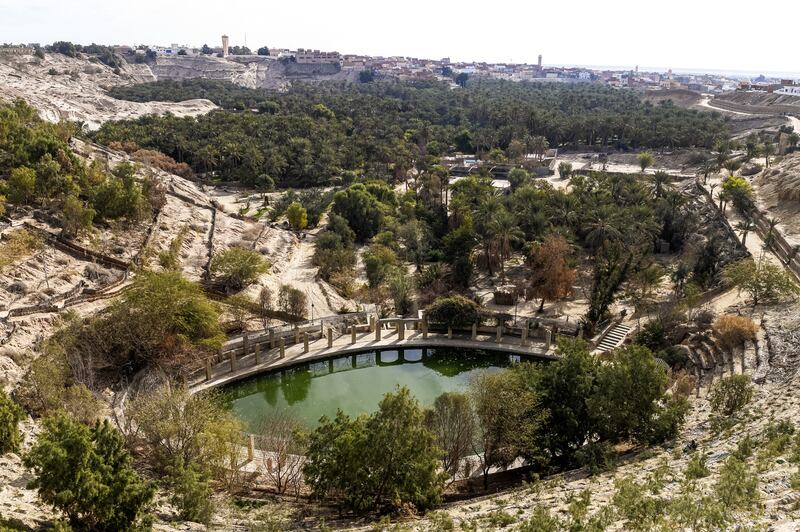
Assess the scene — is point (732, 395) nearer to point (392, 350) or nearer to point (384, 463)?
point (384, 463)

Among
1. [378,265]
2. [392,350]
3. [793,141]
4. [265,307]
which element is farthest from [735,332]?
[793,141]

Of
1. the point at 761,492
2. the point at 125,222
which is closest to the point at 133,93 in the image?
the point at 125,222

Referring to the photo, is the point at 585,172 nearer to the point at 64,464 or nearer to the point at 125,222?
→ the point at 125,222

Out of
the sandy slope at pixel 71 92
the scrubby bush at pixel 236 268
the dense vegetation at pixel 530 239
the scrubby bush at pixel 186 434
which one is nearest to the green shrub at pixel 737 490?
the scrubby bush at pixel 186 434

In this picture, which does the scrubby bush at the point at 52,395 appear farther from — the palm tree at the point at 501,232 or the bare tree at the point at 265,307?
the palm tree at the point at 501,232

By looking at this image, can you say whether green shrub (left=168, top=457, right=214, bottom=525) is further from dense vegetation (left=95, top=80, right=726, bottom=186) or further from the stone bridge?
dense vegetation (left=95, top=80, right=726, bottom=186)

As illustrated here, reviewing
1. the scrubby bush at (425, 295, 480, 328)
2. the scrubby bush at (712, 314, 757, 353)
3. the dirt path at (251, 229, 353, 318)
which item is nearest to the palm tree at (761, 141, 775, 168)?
the scrubby bush at (712, 314, 757, 353)
